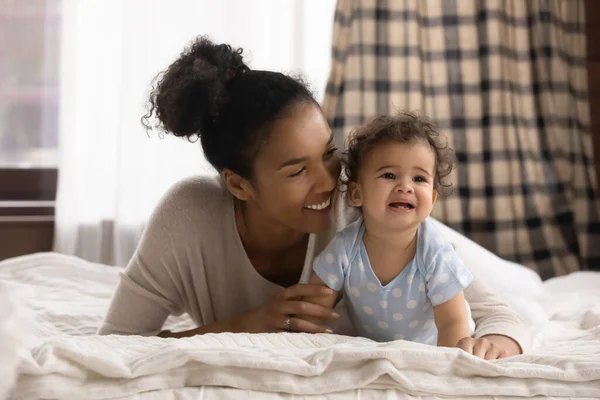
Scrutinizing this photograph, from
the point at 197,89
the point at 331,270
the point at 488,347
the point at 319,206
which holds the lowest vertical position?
the point at 488,347

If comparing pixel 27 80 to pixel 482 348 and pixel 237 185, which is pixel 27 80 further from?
pixel 482 348

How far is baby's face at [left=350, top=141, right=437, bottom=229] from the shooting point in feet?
4.29

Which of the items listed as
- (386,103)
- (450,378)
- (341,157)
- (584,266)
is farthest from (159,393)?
(584,266)

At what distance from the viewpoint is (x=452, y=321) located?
1.30 meters

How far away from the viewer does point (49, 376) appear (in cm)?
99

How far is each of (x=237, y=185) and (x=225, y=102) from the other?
0.17 m

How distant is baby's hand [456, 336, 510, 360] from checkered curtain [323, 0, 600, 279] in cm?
164

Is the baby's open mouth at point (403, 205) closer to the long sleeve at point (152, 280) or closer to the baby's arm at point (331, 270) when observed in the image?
the baby's arm at point (331, 270)

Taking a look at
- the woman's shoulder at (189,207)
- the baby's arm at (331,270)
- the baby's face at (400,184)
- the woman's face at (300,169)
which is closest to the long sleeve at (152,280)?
the woman's shoulder at (189,207)

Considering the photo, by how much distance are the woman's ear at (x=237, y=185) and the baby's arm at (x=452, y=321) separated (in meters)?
0.45

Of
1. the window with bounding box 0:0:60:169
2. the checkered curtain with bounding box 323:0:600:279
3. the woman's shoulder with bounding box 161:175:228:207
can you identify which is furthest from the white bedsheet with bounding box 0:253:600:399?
the window with bounding box 0:0:60:169

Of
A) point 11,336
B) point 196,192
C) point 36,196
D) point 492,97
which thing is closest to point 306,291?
point 196,192

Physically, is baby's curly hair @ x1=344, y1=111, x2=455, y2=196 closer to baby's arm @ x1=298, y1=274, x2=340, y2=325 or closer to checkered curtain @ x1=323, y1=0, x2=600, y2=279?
baby's arm @ x1=298, y1=274, x2=340, y2=325

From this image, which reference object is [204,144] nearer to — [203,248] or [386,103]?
[203,248]
